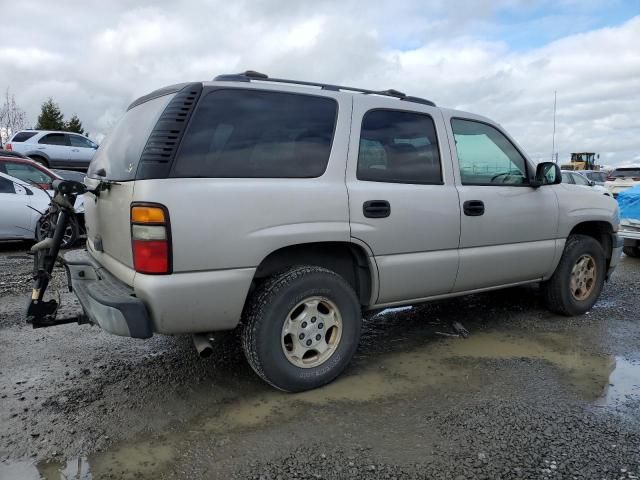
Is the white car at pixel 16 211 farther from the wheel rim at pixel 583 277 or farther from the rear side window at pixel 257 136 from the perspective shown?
the wheel rim at pixel 583 277

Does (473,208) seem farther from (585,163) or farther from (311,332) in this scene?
(585,163)

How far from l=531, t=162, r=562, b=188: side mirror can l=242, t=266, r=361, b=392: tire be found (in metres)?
2.10

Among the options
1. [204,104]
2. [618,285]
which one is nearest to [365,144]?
[204,104]

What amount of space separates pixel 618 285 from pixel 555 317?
217 cm

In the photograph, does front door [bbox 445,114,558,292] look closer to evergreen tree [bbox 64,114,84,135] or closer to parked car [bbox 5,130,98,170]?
parked car [bbox 5,130,98,170]

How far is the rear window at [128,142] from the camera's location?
10.3ft

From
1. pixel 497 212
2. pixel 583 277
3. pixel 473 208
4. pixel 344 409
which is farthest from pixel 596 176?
pixel 344 409

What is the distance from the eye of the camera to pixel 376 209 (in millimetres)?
3547

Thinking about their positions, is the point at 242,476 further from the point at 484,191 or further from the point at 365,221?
the point at 484,191

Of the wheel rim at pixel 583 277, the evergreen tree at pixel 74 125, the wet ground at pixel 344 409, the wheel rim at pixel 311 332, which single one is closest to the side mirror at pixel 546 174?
the wheel rim at pixel 583 277

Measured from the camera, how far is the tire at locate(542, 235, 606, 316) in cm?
494

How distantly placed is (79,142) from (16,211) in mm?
10132

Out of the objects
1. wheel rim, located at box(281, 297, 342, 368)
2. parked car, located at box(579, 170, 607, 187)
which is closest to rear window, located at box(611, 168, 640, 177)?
parked car, located at box(579, 170, 607, 187)

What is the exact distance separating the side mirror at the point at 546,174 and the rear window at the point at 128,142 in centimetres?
307
